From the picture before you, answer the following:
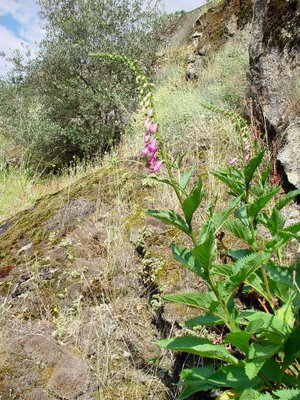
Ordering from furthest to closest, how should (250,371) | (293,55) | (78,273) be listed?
(293,55) < (78,273) < (250,371)

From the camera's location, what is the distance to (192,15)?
16109 millimetres

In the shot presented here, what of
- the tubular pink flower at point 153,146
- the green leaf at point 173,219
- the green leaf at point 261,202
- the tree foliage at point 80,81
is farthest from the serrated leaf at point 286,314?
the tree foliage at point 80,81

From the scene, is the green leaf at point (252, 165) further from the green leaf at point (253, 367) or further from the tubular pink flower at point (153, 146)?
the green leaf at point (253, 367)

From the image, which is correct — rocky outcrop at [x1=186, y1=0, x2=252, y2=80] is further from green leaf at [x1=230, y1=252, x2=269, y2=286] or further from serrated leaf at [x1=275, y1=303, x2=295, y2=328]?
green leaf at [x1=230, y1=252, x2=269, y2=286]

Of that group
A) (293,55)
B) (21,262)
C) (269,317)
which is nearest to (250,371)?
(269,317)

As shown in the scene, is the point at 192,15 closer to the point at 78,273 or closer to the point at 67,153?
the point at 67,153

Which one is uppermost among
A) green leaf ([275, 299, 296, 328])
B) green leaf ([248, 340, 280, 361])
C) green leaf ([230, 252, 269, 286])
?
green leaf ([230, 252, 269, 286])

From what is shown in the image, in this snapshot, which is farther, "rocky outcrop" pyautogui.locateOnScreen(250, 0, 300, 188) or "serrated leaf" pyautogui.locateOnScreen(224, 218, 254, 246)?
"rocky outcrop" pyautogui.locateOnScreen(250, 0, 300, 188)

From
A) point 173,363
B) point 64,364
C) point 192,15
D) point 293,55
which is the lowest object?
point 173,363

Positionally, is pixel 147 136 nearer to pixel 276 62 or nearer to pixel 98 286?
pixel 98 286

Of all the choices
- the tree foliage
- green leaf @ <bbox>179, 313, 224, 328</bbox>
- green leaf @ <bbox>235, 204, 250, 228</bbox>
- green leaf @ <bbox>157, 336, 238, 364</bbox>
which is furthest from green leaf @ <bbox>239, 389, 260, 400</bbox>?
the tree foliage

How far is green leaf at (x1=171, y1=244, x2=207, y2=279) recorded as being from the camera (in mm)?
A: 1803

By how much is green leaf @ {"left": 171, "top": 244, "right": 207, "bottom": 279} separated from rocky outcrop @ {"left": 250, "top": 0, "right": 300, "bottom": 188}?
2719 millimetres

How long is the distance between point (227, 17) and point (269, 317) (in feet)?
32.5
